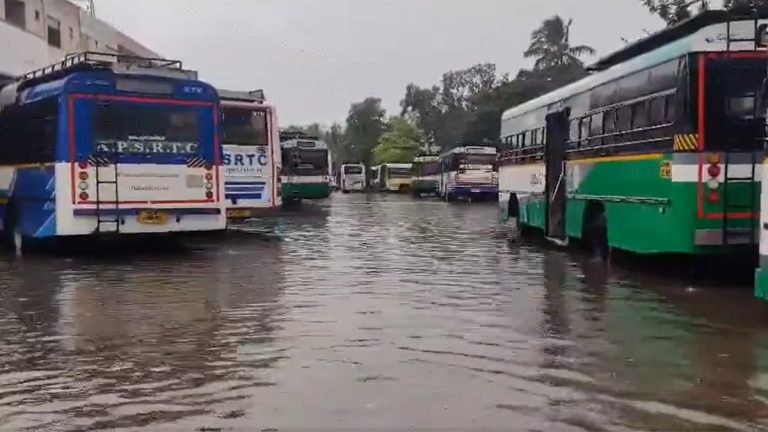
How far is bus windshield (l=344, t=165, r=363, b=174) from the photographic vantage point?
80062 millimetres

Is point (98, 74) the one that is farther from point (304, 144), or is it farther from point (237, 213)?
point (304, 144)

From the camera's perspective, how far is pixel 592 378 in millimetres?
6605

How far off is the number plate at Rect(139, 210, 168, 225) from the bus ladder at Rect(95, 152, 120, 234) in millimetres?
414

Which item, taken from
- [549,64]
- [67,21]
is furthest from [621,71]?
[549,64]

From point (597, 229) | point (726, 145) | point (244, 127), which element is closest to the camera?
point (726, 145)

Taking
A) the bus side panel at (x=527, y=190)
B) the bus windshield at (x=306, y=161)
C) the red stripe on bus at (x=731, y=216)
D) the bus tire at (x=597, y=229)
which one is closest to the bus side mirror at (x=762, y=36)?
the red stripe on bus at (x=731, y=216)

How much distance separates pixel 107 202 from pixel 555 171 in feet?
25.4

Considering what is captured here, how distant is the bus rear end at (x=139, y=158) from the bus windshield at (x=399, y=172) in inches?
2350

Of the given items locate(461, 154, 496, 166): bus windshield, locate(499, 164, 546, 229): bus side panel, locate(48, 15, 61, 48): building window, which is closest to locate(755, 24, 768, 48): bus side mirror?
locate(499, 164, 546, 229): bus side panel

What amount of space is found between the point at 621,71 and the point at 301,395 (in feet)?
28.2

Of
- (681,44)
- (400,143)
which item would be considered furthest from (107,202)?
(400,143)

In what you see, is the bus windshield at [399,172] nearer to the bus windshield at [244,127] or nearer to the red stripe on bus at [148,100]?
the bus windshield at [244,127]

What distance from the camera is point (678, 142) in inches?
425

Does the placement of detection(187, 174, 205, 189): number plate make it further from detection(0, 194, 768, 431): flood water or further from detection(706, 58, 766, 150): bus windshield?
detection(706, 58, 766, 150): bus windshield
